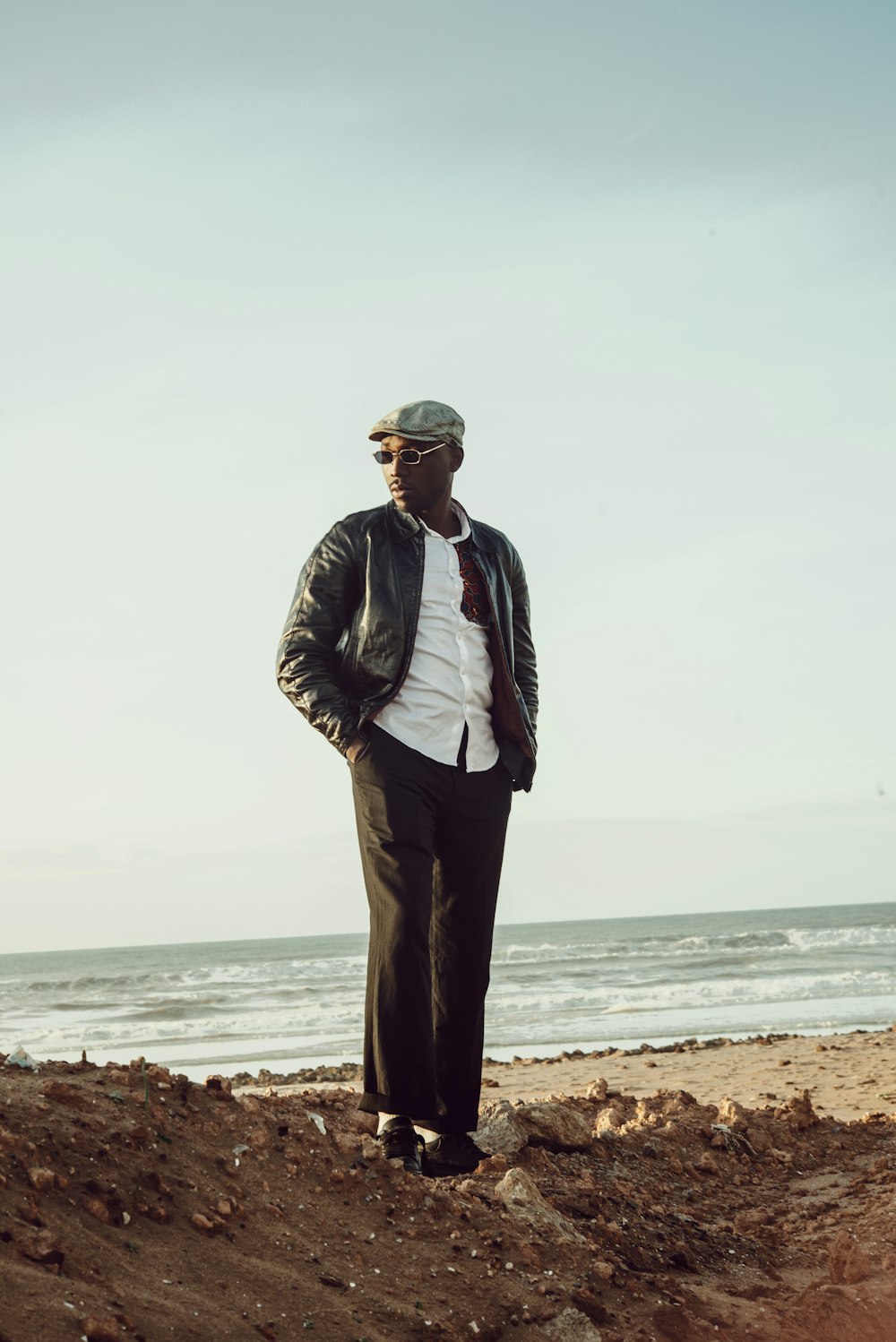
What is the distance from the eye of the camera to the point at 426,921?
339 centimetres

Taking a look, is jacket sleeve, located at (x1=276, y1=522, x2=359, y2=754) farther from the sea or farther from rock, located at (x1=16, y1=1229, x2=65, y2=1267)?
the sea

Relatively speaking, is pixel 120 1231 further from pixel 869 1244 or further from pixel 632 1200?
pixel 869 1244

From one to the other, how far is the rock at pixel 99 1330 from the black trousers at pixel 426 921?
55.2 inches

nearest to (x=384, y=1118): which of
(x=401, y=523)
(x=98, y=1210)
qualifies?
(x=98, y=1210)

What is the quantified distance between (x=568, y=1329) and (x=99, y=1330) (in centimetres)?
116

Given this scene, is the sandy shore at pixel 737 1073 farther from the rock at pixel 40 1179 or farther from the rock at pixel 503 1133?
the rock at pixel 40 1179

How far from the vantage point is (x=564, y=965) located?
2839 cm

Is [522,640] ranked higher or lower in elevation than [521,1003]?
higher

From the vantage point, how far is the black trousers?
330 centimetres

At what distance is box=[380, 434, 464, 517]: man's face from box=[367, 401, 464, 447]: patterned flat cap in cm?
2

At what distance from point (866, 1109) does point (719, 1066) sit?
237cm

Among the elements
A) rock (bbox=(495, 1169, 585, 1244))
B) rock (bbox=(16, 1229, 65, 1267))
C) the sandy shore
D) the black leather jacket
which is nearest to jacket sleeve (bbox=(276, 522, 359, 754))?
the black leather jacket

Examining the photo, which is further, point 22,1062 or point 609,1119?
point 609,1119

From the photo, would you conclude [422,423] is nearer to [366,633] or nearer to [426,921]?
[366,633]
